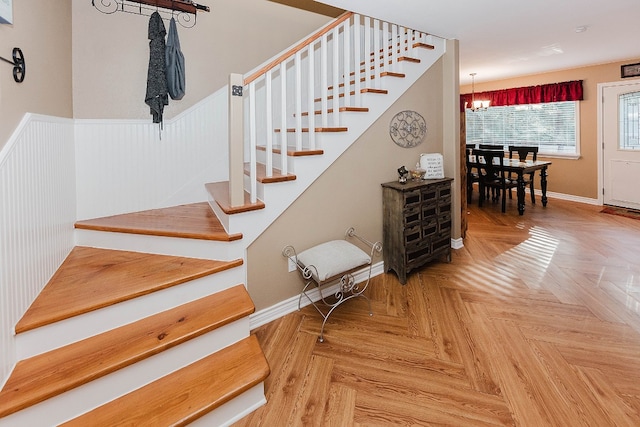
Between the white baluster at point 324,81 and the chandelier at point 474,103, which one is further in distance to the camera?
the chandelier at point 474,103

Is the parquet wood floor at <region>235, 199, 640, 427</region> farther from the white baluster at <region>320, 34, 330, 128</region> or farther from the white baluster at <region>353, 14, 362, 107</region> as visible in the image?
the white baluster at <region>353, 14, 362, 107</region>

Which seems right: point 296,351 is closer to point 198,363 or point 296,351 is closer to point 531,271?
point 198,363

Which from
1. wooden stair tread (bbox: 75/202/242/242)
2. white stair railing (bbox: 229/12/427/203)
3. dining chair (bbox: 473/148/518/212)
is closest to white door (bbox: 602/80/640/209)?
dining chair (bbox: 473/148/518/212)

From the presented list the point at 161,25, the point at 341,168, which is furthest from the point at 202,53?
the point at 341,168

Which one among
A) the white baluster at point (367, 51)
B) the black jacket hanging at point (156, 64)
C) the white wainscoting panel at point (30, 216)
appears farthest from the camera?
the white baluster at point (367, 51)

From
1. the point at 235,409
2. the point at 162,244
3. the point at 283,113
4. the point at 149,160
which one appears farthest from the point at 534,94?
the point at 235,409

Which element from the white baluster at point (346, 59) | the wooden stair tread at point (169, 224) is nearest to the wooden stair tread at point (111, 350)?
the wooden stair tread at point (169, 224)

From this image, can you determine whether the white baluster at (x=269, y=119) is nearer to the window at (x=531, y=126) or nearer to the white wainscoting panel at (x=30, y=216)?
the white wainscoting panel at (x=30, y=216)

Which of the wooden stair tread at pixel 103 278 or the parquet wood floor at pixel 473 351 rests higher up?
the wooden stair tread at pixel 103 278

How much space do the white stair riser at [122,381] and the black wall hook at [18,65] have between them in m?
1.48

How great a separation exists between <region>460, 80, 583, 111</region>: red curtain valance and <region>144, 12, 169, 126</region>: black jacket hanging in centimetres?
688

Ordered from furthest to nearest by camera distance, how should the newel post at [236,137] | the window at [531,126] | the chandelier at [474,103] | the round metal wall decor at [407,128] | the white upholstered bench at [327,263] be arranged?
the chandelier at [474,103] < the window at [531,126] < the round metal wall decor at [407,128] < the white upholstered bench at [327,263] < the newel post at [236,137]

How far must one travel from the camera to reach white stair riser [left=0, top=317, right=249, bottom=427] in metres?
1.28

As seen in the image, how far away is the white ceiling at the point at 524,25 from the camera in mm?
2871
